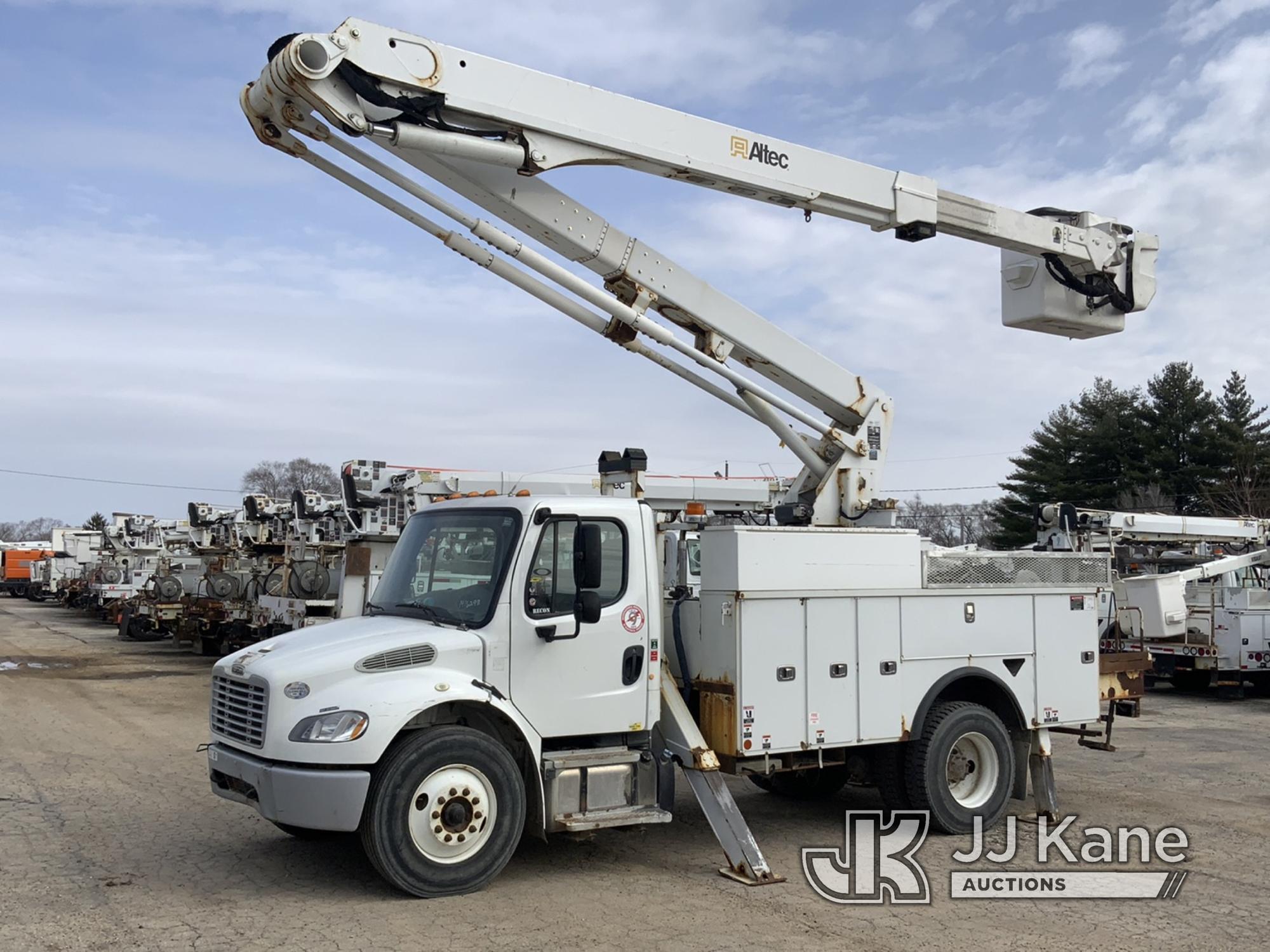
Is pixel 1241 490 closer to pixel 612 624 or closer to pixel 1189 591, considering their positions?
pixel 1189 591

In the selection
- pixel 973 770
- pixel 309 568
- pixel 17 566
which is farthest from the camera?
pixel 17 566

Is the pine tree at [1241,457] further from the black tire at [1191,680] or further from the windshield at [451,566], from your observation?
the windshield at [451,566]

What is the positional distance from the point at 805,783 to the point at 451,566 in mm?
3721

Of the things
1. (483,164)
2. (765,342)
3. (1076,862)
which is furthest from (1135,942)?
(483,164)

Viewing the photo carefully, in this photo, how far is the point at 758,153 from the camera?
8.96 meters

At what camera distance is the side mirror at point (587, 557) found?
264 inches

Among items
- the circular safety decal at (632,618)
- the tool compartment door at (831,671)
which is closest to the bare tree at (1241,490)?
the tool compartment door at (831,671)

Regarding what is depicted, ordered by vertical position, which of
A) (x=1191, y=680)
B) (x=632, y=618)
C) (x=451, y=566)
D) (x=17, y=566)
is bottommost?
(x=1191, y=680)

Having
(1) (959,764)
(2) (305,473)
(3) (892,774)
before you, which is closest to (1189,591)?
(1) (959,764)

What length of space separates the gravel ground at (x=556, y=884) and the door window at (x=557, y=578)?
161cm

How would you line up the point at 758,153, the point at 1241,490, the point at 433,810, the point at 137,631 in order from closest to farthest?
1. the point at 433,810
2. the point at 758,153
3. the point at 137,631
4. the point at 1241,490

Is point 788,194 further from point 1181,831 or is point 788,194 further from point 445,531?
point 1181,831

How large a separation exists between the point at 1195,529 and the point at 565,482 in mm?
12333

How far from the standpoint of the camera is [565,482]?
16.0 meters
